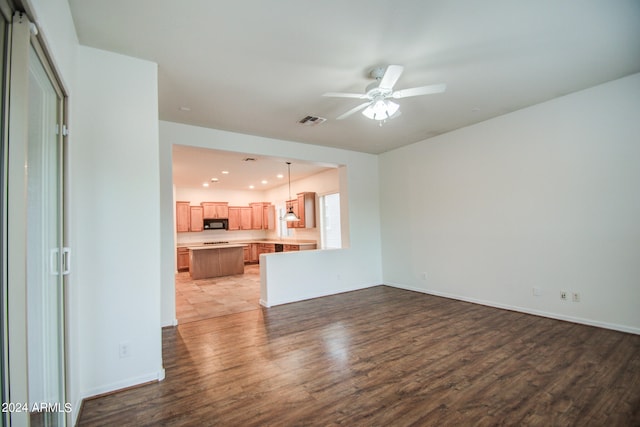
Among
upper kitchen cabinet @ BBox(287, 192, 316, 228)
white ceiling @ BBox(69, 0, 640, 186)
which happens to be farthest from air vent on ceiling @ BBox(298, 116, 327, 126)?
upper kitchen cabinet @ BBox(287, 192, 316, 228)

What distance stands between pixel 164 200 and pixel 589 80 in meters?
5.55

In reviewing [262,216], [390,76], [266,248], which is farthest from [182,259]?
[390,76]

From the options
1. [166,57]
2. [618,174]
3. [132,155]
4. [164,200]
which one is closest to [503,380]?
[618,174]

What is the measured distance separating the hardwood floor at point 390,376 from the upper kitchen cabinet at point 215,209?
6515 mm

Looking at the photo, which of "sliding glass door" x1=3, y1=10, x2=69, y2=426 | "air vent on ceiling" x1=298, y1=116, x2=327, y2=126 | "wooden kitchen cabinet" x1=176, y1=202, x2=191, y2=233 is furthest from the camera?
"wooden kitchen cabinet" x1=176, y1=202, x2=191, y2=233

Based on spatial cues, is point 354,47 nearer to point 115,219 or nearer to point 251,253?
point 115,219

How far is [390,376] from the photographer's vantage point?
99.4 inches

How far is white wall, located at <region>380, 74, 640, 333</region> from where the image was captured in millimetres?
3291

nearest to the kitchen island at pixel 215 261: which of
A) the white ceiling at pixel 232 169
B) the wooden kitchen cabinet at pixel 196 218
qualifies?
the wooden kitchen cabinet at pixel 196 218

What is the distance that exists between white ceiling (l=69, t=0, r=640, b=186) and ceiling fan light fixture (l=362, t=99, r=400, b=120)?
374 millimetres

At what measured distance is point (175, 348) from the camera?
3.25 m

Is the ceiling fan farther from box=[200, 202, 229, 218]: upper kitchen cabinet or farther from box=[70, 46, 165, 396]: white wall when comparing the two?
box=[200, 202, 229, 218]: upper kitchen cabinet

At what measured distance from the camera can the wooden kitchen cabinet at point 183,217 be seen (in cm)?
943

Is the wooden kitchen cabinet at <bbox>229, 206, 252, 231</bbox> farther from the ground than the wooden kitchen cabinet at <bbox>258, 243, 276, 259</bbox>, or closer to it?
farther from the ground
